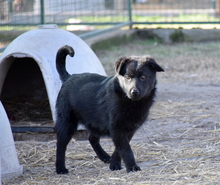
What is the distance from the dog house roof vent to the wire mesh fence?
2146 mm

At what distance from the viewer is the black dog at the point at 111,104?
4156 millimetres

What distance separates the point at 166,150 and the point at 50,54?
77.5 inches

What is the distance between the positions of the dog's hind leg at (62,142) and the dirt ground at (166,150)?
0.34ft

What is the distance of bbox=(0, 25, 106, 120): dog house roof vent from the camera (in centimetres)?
554

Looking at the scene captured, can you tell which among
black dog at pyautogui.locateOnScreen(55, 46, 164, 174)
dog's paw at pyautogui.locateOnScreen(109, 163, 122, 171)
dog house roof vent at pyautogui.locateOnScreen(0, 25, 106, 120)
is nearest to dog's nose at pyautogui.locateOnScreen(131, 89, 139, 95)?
black dog at pyautogui.locateOnScreen(55, 46, 164, 174)

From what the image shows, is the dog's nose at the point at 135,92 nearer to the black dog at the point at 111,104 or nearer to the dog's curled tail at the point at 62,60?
the black dog at the point at 111,104

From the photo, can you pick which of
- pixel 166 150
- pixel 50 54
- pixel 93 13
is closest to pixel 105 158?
pixel 166 150

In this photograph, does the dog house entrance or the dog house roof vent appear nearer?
the dog house roof vent

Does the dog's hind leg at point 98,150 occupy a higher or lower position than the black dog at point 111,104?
lower

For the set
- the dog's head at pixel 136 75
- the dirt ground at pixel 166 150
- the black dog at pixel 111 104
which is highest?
the dog's head at pixel 136 75

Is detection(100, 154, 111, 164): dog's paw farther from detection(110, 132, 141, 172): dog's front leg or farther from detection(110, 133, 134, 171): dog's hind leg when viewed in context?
detection(110, 132, 141, 172): dog's front leg

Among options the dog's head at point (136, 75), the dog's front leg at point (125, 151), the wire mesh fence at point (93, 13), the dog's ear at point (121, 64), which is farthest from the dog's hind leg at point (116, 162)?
the wire mesh fence at point (93, 13)

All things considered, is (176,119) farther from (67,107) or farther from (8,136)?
(8,136)

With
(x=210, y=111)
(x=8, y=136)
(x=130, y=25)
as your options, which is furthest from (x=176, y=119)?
(x=130, y=25)
